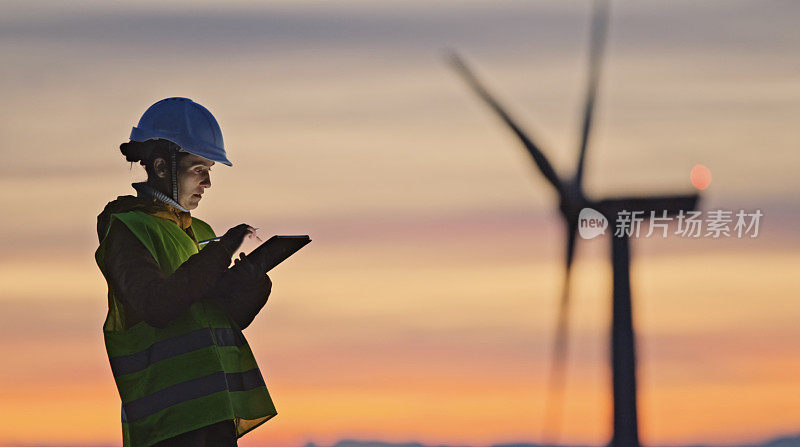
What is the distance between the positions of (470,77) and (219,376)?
21.5m

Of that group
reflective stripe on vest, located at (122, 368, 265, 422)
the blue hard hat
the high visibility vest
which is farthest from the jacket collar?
reflective stripe on vest, located at (122, 368, 265, 422)

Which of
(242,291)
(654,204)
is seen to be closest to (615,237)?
(654,204)

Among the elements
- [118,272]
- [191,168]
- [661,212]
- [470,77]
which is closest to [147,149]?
[191,168]

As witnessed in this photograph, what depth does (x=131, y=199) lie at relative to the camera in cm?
1326

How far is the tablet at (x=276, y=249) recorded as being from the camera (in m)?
12.8

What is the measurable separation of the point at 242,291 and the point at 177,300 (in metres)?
0.94

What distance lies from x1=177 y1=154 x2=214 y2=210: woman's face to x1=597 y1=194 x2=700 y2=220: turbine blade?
71.9 ft

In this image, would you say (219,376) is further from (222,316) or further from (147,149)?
(147,149)

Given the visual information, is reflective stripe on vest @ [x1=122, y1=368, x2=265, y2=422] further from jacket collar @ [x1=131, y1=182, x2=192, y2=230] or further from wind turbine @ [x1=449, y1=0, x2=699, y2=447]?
wind turbine @ [x1=449, y1=0, x2=699, y2=447]

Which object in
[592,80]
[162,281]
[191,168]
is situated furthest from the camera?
[592,80]

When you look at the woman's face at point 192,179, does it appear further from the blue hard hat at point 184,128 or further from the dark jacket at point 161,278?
the dark jacket at point 161,278

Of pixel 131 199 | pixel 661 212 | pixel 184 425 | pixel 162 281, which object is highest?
pixel 661 212

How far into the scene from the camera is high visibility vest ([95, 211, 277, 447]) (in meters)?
12.6

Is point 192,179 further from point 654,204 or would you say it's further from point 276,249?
point 654,204
